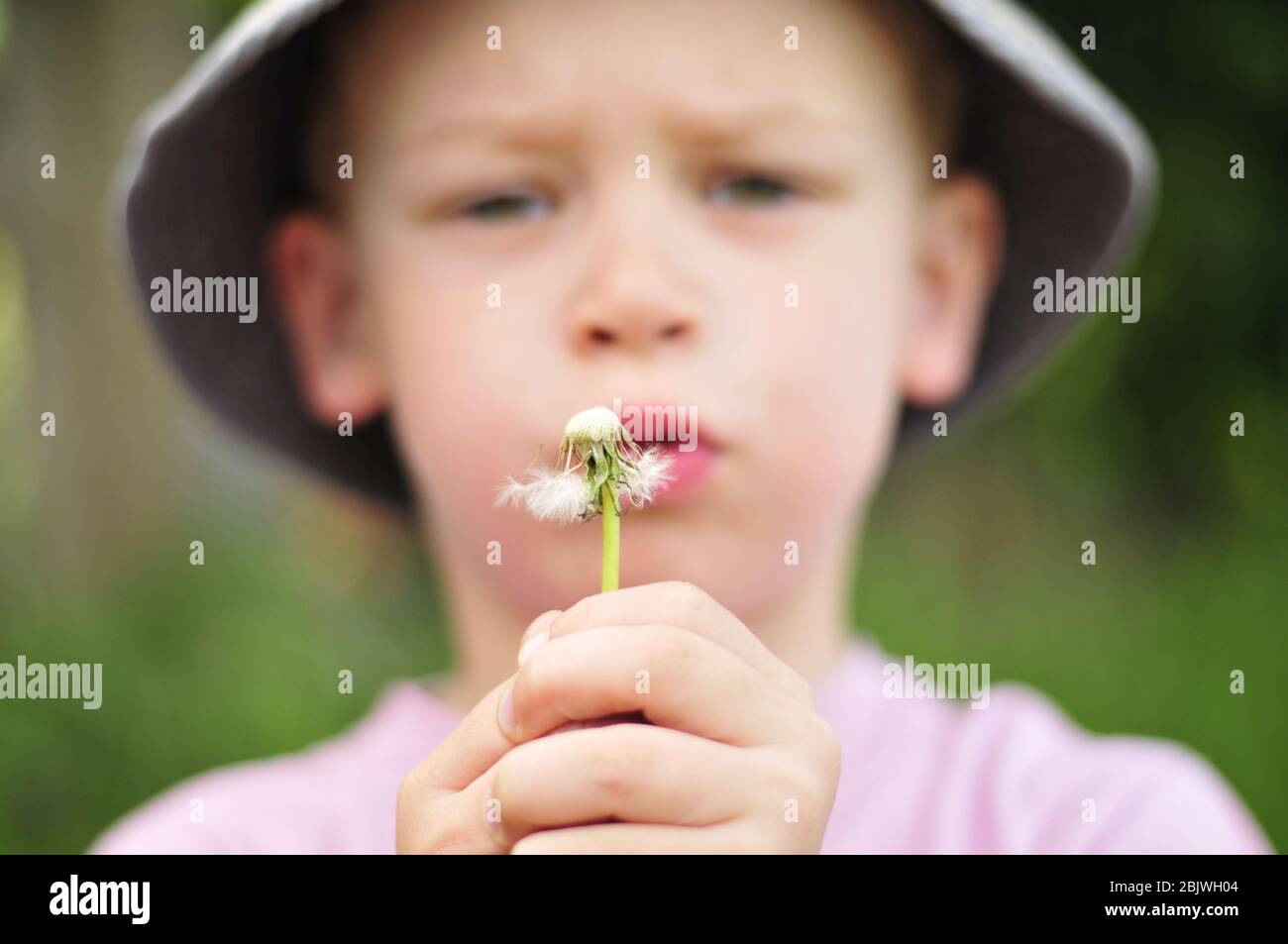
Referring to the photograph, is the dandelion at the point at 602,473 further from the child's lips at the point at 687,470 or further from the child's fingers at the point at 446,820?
the child's lips at the point at 687,470

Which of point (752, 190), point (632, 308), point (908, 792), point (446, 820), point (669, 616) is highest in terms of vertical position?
point (752, 190)

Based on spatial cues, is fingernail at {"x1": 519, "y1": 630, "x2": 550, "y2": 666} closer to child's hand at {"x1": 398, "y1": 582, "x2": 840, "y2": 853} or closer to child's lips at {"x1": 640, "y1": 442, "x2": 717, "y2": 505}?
child's hand at {"x1": 398, "y1": 582, "x2": 840, "y2": 853}

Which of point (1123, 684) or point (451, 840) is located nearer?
point (451, 840)

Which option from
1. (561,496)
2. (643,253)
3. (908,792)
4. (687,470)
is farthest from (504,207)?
(908,792)

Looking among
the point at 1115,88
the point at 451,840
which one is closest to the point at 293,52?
the point at 451,840

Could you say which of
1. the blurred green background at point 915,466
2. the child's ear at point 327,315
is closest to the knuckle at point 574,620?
the child's ear at point 327,315

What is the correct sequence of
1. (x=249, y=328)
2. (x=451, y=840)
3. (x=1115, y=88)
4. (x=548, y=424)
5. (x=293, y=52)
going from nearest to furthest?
(x=451, y=840) < (x=548, y=424) < (x=293, y=52) < (x=249, y=328) < (x=1115, y=88)

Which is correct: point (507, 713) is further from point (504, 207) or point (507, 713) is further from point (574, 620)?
point (504, 207)
